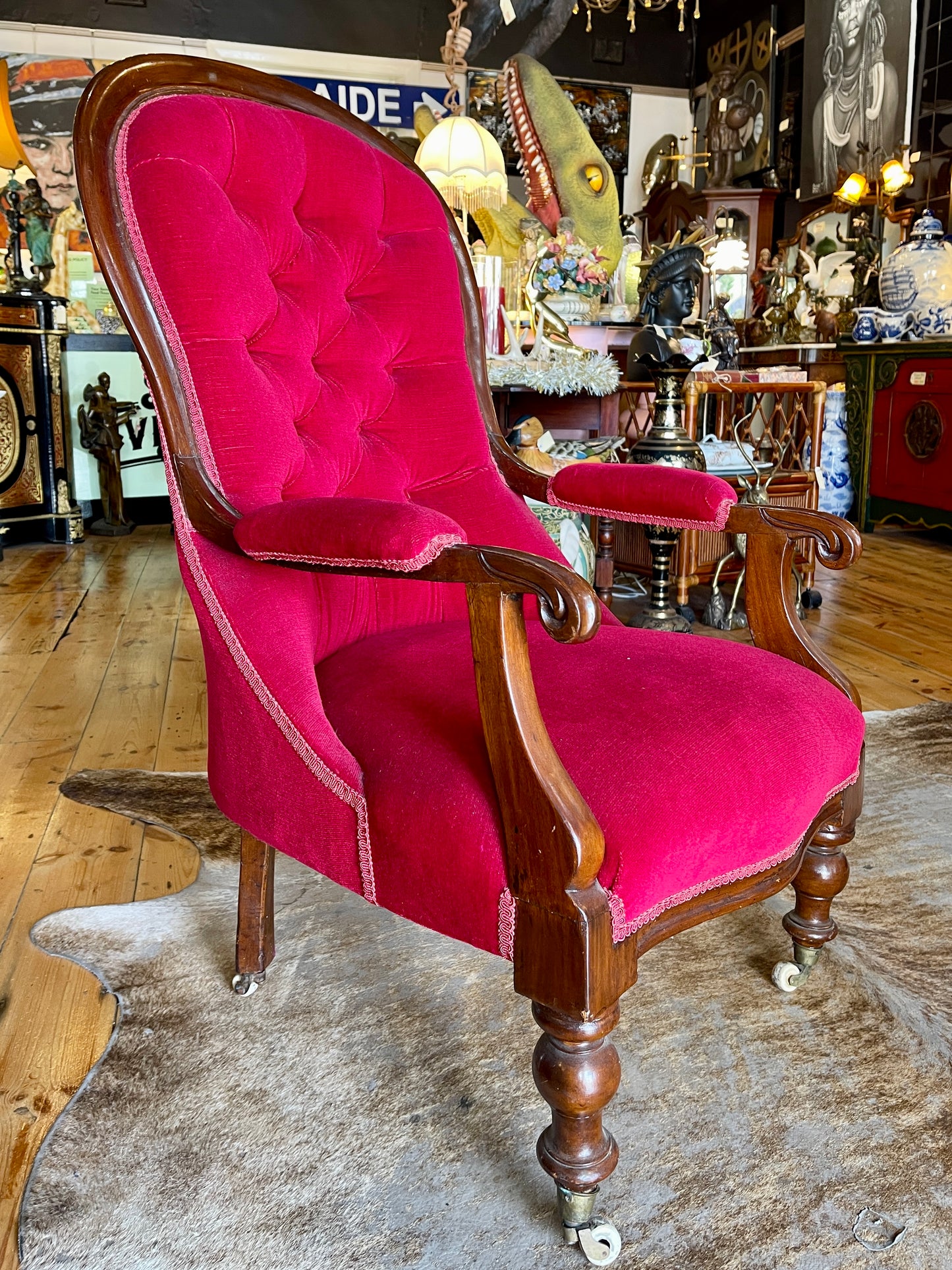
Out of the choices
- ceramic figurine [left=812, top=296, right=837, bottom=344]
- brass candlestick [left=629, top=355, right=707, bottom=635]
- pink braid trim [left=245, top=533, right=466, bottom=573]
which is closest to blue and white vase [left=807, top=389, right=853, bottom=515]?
ceramic figurine [left=812, top=296, right=837, bottom=344]

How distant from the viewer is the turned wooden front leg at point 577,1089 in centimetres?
81

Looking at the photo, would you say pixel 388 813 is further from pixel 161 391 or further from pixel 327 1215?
pixel 161 391

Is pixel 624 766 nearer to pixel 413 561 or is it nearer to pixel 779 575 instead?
pixel 413 561

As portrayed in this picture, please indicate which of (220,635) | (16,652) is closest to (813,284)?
(16,652)

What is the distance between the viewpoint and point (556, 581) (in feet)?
2.44

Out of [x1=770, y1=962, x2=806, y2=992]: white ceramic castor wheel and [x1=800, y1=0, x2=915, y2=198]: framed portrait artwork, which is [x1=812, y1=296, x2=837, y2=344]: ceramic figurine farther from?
[x1=770, y1=962, x2=806, y2=992]: white ceramic castor wheel

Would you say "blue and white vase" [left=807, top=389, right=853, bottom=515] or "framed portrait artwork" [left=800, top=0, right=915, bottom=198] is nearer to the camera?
"blue and white vase" [left=807, top=389, right=853, bottom=515]

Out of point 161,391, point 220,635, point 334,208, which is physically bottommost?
point 220,635

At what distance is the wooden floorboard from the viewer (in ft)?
3.91

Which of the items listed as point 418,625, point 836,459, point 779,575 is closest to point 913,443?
point 836,459

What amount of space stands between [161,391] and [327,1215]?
2.68 ft

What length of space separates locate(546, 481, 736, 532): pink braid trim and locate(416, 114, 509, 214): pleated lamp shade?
335cm

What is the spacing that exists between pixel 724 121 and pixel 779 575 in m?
8.66

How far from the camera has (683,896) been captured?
0.88 metres
